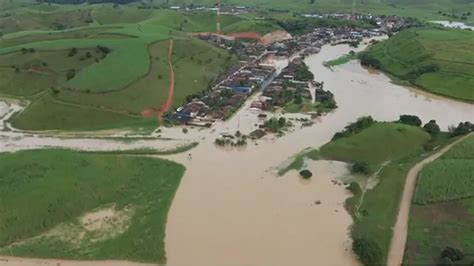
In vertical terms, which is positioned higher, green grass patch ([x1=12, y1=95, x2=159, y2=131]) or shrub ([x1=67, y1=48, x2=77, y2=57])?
shrub ([x1=67, y1=48, x2=77, y2=57])

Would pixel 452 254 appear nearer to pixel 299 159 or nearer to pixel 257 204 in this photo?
pixel 257 204

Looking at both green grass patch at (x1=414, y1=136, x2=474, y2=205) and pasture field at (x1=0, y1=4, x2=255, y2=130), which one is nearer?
green grass patch at (x1=414, y1=136, x2=474, y2=205)

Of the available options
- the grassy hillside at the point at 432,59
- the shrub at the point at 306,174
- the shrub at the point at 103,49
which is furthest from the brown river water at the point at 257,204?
the shrub at the point at 103,49

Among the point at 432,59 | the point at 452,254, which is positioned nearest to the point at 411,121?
the point at 452,254

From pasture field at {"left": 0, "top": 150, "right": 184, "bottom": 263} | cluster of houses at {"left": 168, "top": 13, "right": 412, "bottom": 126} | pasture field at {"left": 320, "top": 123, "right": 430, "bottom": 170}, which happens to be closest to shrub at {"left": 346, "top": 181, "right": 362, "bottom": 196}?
pasture field at {"left": 320, "top": 123, "right": 430, "bottom": 170}

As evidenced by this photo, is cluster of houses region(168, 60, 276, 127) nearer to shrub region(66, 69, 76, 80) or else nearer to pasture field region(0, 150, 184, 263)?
pasture field region(0, 150, 184, 263)

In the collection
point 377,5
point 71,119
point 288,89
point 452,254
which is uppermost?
point 452,254

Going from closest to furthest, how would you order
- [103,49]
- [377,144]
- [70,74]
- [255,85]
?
[377,144] → [70,74] → [255,85] → [103,49]
